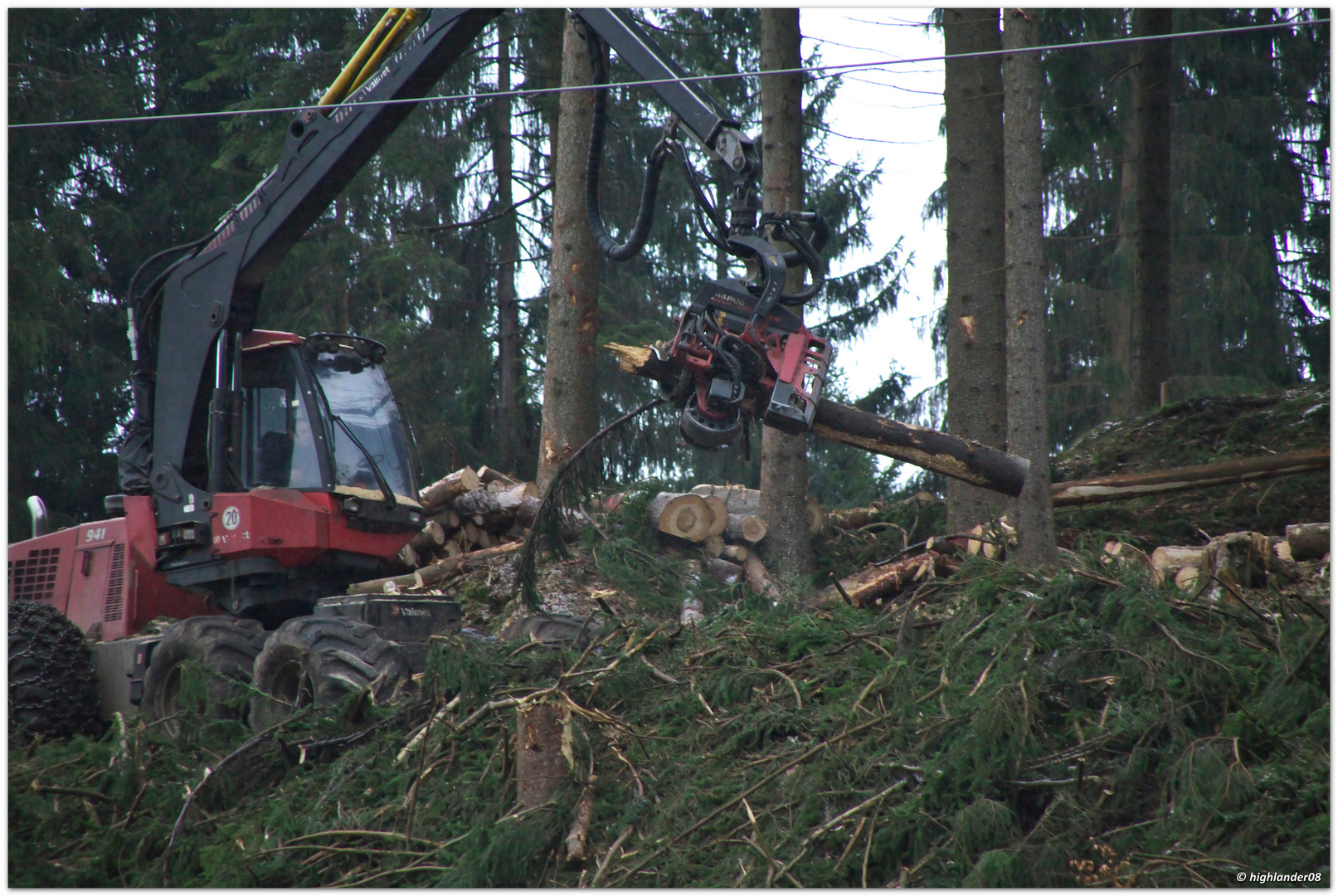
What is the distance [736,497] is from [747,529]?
86 centimetres

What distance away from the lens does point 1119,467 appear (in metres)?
9.26

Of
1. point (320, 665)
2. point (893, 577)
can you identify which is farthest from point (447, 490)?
point (893, 577)

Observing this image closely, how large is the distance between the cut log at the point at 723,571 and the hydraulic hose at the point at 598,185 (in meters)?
3.69

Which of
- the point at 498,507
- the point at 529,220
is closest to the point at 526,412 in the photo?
the point at 529,220

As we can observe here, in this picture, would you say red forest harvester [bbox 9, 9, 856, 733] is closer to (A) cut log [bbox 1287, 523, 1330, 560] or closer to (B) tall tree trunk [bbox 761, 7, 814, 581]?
(B) tall tree trunk [bbox 761, 7, 814, 581]

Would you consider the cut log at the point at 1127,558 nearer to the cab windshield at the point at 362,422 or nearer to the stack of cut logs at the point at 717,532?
the stack of cut logs at the point at 717,532

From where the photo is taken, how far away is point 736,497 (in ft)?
32.7

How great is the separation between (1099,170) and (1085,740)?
53.2 feet

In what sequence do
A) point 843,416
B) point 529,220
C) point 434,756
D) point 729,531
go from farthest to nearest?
point 529,220 → point 729,531 → point 843,416 → point 434,756

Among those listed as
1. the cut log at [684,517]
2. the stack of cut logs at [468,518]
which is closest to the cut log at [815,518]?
the cut log at [684,517]

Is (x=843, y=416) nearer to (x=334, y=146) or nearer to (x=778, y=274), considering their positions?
(x=778, y=274)

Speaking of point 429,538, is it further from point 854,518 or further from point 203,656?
point 854,518

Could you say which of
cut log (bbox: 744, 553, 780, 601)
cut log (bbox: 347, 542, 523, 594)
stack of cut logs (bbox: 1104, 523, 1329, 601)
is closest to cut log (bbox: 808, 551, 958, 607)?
cut log (bbox: 744, 553, 780, 601)

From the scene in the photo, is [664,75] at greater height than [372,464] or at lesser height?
greater
